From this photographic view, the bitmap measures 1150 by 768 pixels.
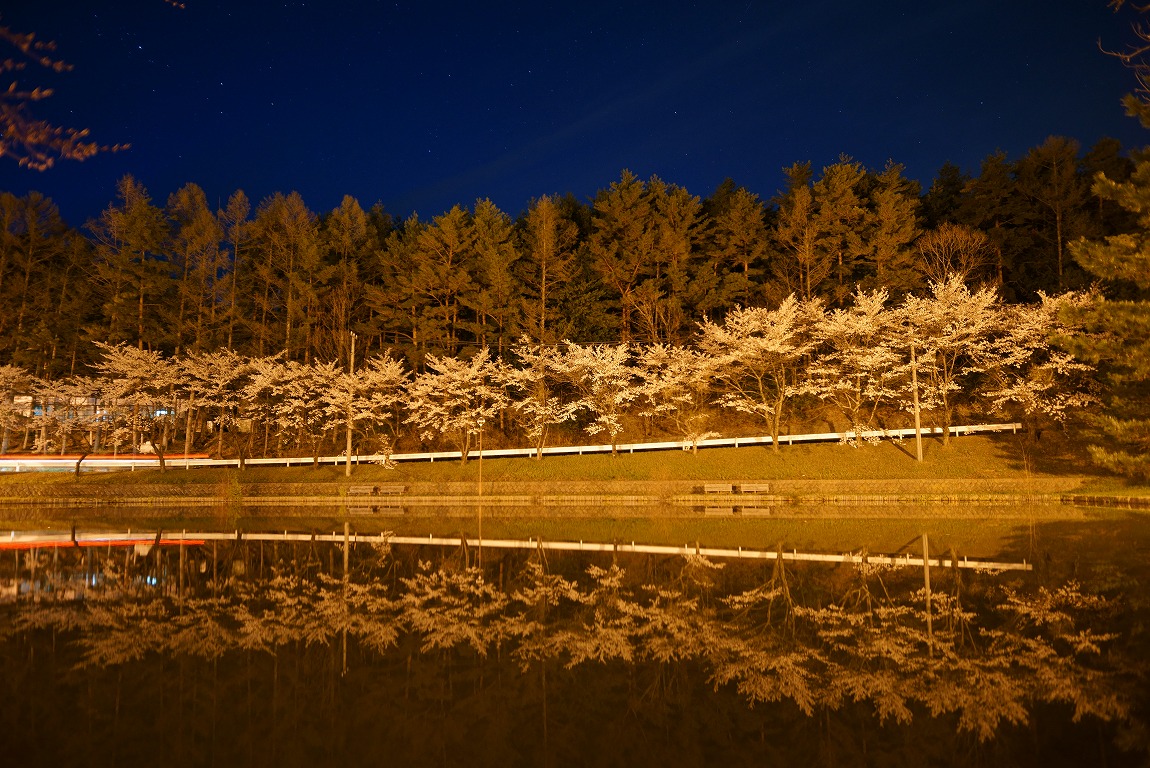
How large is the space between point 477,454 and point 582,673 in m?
29.5

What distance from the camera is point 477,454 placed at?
37031mm

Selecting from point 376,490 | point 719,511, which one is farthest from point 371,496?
point 719,511

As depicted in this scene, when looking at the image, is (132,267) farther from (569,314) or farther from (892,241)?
(892,241)

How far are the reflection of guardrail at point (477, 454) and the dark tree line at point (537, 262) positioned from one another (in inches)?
274

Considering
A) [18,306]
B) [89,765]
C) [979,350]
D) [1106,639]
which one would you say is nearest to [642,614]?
[1106,639]

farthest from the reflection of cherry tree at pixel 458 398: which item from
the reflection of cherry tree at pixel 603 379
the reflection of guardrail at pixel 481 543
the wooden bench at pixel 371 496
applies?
the reflection of guardrail at pixel 481 543

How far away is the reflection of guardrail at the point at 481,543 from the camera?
1413cm

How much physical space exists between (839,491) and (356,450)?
26771 millimetres

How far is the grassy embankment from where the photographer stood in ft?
62.0

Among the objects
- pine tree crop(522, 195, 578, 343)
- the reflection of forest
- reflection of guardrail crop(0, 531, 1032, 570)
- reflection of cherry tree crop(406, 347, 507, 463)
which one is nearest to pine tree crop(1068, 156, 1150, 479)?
reflection of guardrail crop(0, 531, 1032, 570)

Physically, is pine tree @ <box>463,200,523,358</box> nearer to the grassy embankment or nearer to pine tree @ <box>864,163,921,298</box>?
the grassy embankment

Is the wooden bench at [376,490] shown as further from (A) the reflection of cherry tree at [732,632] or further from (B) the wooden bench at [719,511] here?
(A) the reflection of cherry tree at [732,632]

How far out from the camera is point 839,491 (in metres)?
26.3

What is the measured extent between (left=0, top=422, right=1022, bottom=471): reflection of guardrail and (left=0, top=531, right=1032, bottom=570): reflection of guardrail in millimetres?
14219
